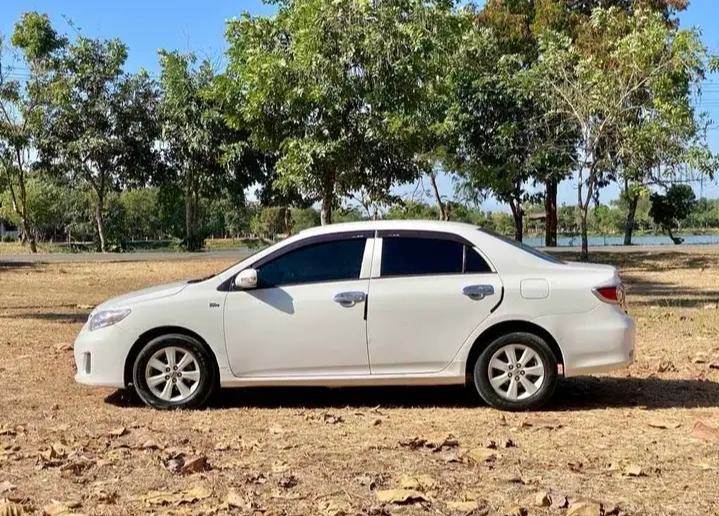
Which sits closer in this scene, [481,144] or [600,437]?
[600,437]

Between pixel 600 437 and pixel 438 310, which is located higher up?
pixel 438 310

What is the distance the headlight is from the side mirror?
3.09ft

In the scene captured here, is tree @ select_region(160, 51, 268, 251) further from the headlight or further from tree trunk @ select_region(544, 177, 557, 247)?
the headlight

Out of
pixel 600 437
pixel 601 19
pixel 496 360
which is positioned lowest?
pixel 600 437

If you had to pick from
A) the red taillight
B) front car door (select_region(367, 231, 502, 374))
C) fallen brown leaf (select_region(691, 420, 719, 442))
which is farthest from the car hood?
fallen brown leaf (select_region(691, 420, 719, 442))

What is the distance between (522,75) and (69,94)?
1613cm

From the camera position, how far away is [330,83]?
17031 mm

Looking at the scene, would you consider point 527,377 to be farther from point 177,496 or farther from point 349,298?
point 177,496

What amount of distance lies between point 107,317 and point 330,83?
10.7 metres

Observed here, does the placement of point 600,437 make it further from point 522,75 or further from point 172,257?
point 172,257

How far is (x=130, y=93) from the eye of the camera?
32.7 meters

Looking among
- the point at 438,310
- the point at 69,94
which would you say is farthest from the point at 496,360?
the point at 69,94

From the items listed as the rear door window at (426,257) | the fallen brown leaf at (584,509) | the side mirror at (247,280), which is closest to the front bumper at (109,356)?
the side mirror at (247,280)

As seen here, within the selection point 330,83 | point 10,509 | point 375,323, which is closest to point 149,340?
point 375,323
